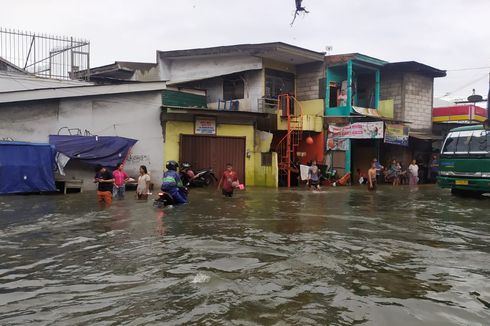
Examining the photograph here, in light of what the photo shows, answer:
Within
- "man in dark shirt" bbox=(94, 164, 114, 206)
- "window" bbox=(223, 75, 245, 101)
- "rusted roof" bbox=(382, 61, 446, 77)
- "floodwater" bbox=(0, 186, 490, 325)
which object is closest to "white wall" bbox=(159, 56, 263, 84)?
"window" bbox=(223, 75, 245, 101)

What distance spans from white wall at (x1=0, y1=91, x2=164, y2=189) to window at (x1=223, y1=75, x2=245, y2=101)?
4.65m

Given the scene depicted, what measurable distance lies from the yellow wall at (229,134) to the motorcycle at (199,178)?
35.0 inches

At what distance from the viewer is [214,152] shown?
786 inches

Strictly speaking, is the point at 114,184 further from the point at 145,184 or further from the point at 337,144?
the point at 337,144

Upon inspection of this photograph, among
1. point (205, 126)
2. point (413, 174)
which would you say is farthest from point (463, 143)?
point (205, 126)

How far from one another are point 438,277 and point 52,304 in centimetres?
455

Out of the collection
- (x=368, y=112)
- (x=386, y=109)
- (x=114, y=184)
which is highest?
(x=386, y=109)

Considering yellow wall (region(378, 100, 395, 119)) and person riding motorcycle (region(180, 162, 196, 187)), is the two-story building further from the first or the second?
person riding motorcycle (region(180, 162, 196, 187))

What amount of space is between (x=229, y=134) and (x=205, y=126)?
124 centimetres

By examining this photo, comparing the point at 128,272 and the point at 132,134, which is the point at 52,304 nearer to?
the point at 128,272

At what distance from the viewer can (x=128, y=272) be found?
227 inches

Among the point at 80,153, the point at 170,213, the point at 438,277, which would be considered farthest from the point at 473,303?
the point at 80,153

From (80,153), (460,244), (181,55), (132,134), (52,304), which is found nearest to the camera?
(52,304)

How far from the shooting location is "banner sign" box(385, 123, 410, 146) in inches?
881
